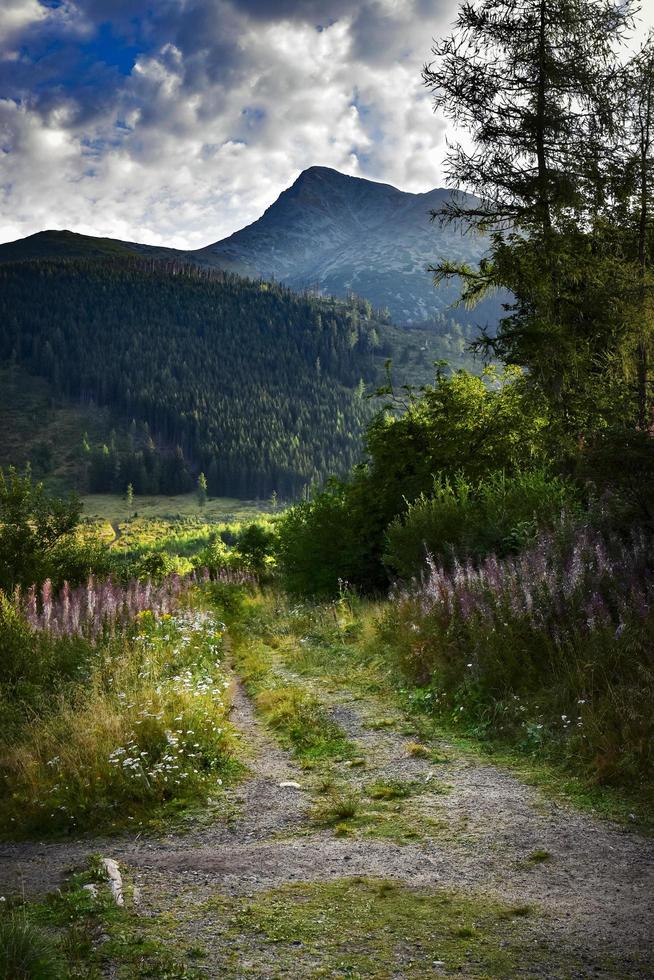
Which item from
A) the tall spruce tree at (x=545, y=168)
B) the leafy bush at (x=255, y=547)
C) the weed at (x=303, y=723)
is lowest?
the leafy bush at (x=255, y=547)

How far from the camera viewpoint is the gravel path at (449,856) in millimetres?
3479

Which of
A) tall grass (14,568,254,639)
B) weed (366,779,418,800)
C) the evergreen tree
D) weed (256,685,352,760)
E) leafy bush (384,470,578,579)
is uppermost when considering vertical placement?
leafy bush (384,470,578,579)

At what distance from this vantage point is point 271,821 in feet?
17.0

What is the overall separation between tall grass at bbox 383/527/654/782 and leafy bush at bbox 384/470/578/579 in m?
1.58

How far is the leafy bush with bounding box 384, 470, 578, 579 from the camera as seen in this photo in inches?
427

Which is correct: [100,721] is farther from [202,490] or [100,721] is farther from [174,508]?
[202,490]

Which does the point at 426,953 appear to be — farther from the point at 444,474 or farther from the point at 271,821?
the point at 444,474

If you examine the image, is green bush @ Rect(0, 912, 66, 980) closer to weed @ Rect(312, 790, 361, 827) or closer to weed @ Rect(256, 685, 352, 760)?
weed @ Rect(312, 790, 361, 827)

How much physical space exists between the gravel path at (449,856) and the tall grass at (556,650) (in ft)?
2.38

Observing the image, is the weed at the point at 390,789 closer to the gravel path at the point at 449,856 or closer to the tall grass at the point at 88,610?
the gravel path at the point at 449,856

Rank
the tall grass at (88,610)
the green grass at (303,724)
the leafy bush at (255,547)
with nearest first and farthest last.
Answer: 1. the green grass at (303,724)
2. the tall grass at (88,610)
3. the leafy bush at (255,547)

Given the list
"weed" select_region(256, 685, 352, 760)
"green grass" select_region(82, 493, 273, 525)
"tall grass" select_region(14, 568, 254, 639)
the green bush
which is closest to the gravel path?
the green bush

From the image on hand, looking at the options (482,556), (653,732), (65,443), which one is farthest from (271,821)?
(65,443)

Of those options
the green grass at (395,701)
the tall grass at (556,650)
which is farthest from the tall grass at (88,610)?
the tall grass at (556,650)
